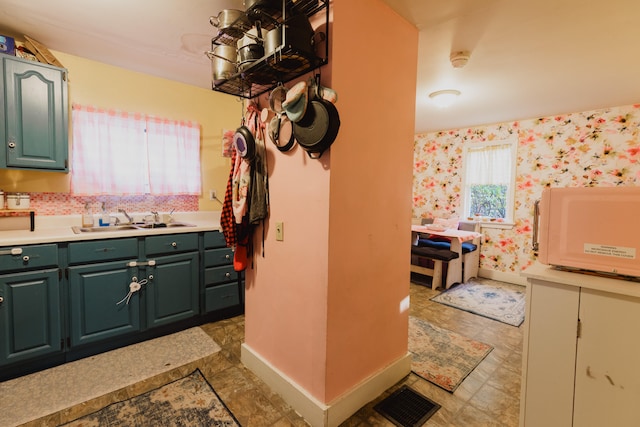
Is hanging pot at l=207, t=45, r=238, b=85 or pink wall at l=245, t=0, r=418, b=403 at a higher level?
hanging pot at l=207, t=45, r=238, b=85

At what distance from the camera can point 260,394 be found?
184cm

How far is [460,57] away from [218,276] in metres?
2.79

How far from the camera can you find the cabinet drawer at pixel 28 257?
6.16 feet

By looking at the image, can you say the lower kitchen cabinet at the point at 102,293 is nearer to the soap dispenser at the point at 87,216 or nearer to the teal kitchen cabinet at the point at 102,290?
the teal kitchen cabinet at the point at 102,290

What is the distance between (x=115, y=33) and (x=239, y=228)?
5.47 ft

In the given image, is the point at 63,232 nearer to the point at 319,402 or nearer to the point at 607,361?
the point at 319,402

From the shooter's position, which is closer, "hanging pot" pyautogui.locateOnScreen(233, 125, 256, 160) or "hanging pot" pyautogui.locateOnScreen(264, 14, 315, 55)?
"hanging pot" pyautogui.locateOnScreen(264, 14, 315, 55)

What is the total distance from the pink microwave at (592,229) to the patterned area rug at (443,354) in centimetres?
114

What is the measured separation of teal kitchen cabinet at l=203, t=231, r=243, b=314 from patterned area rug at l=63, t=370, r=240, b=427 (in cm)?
95

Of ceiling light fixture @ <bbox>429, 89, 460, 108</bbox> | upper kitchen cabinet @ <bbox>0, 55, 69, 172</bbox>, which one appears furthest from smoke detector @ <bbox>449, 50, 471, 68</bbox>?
upper kitchen cabinet @ <bbox>0, 55, 69, 172</bbox>

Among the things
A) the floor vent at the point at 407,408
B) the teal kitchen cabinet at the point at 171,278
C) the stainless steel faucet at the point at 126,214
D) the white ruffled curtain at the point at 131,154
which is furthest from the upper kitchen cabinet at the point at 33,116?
the floor vent at the point at 407,408

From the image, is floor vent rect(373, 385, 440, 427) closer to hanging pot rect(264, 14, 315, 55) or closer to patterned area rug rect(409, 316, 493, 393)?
patterned area rug rect(409, 316, 493, 393)

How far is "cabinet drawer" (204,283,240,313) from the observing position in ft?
9.16

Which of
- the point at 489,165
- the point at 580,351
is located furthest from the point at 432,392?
the point at 489,165
